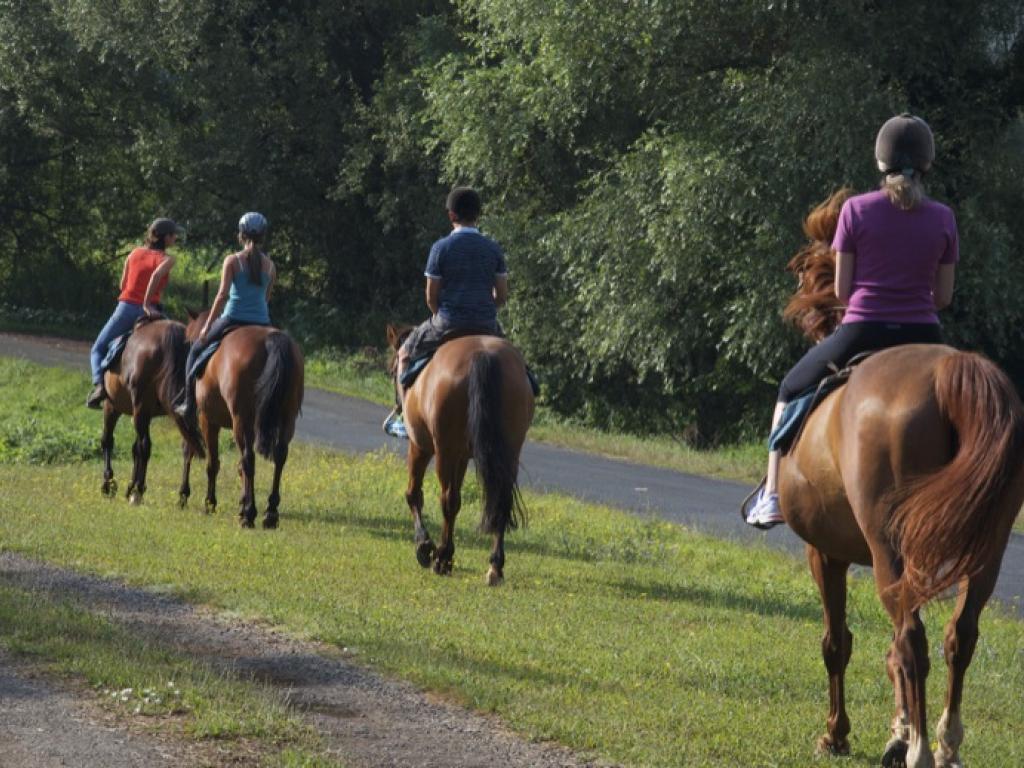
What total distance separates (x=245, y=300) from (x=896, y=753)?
10.1 m

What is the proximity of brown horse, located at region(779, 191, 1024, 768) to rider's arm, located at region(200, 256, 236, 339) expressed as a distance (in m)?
9.50

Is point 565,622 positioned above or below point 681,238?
below

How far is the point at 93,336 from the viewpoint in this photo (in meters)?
40.8

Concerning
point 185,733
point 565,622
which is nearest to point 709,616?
point 565,622

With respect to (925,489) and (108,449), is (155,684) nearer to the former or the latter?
(925,489)

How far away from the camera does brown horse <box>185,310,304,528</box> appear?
15328 millimetres

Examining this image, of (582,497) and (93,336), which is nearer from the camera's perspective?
(582,497)

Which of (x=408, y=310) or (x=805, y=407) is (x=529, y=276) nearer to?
(x=408, y=310)

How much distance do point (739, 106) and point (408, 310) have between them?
16.5m

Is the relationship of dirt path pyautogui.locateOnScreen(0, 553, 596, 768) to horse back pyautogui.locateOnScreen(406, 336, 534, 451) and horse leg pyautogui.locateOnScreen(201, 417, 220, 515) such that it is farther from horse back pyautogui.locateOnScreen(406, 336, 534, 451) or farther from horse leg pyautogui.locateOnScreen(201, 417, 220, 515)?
horse leg pyautogui.locateOnScreen(201, 417, 220, 515)

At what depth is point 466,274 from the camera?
13109mm

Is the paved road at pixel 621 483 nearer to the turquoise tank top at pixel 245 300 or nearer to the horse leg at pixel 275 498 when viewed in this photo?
the horse leg at pixel 275 498

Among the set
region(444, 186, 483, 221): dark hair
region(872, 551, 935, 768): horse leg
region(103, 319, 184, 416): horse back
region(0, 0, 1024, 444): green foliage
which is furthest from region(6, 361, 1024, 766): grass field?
region(0, 0, 1024, 444): green foliage

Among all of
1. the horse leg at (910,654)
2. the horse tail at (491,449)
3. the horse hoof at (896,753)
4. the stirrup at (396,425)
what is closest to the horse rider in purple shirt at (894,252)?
the horse leg at (910,654)
